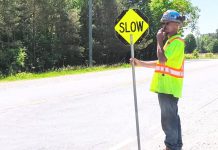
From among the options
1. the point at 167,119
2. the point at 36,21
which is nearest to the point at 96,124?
the point at 167,119

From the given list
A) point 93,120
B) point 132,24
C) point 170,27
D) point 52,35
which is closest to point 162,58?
point 170,27

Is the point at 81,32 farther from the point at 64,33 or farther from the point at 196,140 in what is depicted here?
the point at 196,140

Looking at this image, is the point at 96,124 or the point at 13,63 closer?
the point at 96,124

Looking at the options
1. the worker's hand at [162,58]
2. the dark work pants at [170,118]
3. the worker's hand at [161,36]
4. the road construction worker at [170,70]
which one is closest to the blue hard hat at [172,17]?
the road construction worker at [170,70]

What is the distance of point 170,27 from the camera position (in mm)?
6148

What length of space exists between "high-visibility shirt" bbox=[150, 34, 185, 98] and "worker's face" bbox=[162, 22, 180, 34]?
9cm

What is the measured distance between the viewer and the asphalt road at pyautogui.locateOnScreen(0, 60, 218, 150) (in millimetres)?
7566

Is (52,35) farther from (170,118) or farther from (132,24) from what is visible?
(170,118)

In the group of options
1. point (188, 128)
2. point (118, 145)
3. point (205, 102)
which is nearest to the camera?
point (118, 145)

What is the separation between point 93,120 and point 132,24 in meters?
2.93

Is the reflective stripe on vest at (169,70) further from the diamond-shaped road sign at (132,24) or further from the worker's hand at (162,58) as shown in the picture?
the diamond-shaped road sign at (132,24)

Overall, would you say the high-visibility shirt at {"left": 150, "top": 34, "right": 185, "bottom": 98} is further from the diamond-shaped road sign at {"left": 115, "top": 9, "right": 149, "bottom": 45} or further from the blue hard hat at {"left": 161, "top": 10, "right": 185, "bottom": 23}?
the diamond-shaped road sign at {"left": 115, "top": 9, "right": 149, "bottom": 45}

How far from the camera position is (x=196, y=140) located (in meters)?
7.64

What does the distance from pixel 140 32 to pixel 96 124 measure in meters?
2.58
